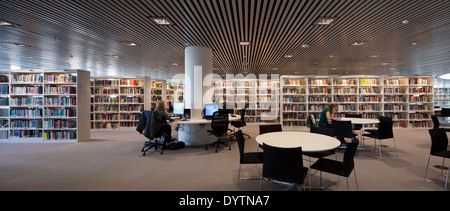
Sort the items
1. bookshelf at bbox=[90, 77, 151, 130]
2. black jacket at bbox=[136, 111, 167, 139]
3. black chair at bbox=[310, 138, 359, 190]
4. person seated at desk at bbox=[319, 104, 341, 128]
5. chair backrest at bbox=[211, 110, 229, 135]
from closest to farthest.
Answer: black chair at bbox=[310, 138, 359, 190]
black jacket at bbox=[136, 111, 167, 139]
chair backrest at bbox=[211, 110, 229, 135]
person seated at desk at bbox=[319, 104, 341, 128]
bookshelf at bbox=[90, 77, 151, 130]

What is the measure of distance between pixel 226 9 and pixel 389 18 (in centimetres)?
349

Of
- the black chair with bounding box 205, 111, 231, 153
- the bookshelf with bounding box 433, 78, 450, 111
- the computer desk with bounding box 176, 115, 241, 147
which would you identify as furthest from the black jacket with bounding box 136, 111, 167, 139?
the bookshelf with bounding box 433, 78, 450, 111

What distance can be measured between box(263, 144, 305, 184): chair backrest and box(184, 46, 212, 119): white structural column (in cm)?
400

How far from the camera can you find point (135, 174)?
11.9 ft

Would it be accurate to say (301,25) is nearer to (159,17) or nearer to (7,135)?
(159,17)

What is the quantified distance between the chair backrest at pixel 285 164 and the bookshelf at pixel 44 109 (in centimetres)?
709

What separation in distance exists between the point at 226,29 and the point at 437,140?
461cm

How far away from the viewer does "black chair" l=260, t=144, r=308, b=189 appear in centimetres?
213

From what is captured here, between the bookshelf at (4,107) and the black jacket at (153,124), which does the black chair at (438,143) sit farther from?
the bookshelf at (4,107)

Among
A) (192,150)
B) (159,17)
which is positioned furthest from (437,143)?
(159,17)

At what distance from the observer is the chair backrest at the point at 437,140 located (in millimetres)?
3177

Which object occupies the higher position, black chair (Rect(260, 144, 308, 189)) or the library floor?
black chair (Rect(260, 144, 308, 189))

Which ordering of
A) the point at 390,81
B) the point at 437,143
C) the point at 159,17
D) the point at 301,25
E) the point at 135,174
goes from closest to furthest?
the point at 437,143, the point at 135,174, the point at 159,17, the point at 301,25, the point at 390,81

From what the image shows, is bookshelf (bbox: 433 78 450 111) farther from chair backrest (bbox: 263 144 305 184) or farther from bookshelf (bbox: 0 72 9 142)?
bookshelf (bbox: 0 72 9 142)
